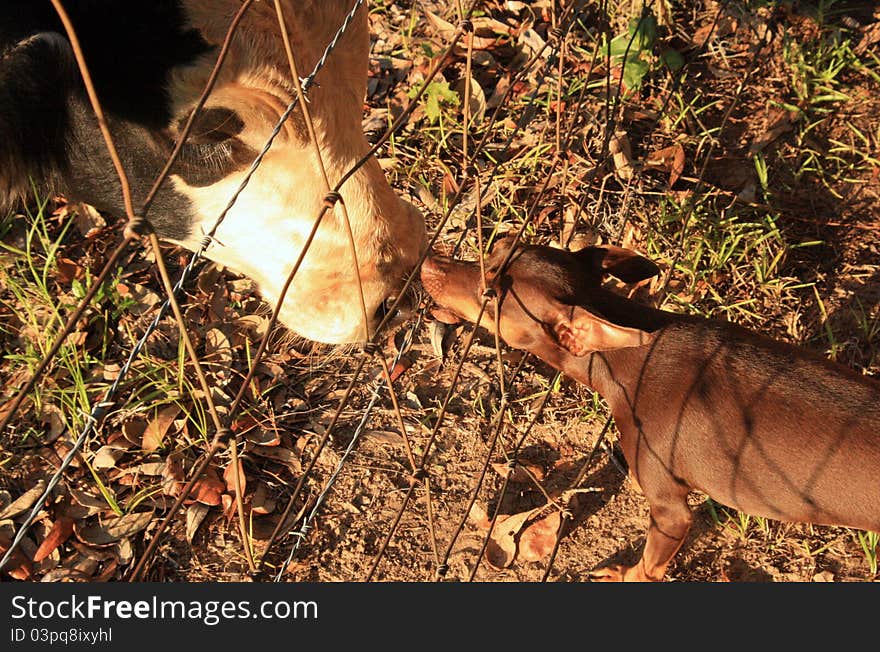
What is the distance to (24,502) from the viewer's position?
3145 mm

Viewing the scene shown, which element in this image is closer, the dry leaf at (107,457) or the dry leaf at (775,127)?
the dry leaf at (107,457)

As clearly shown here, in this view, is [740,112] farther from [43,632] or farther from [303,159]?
[43,632]

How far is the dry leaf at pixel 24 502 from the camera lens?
122 inches

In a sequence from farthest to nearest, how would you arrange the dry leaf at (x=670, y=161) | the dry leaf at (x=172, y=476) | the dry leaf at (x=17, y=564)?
the dry leaf at (x=670, y=161)
the dry leaf at (x=172, y=476)
the dry leaf at (x=17, y=564)

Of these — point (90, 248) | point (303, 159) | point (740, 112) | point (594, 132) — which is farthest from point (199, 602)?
point (740, 112)

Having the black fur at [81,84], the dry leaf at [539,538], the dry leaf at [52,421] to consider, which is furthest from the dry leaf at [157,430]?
the dry leaf at [539,538]

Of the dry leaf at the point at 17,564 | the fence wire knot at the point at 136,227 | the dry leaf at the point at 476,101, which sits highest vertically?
the fence wire knot at the point at 136,227

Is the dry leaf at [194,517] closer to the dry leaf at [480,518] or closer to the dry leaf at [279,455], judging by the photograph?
the dry leaf at [279,455]

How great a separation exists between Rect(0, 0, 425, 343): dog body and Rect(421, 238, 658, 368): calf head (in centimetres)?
19

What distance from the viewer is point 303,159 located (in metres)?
2.56

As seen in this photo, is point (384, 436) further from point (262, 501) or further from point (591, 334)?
point (591, 334)

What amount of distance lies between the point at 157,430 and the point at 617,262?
1869 millimetres

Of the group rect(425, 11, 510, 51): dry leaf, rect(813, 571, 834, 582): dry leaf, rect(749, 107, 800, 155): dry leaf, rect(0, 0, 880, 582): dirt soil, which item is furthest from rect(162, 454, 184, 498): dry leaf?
rect(749, 107, 800, 155): dry leaf

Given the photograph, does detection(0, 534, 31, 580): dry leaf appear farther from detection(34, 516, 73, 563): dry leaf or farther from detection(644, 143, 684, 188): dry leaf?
detection(644, 143, 684, 188): dry leaf
